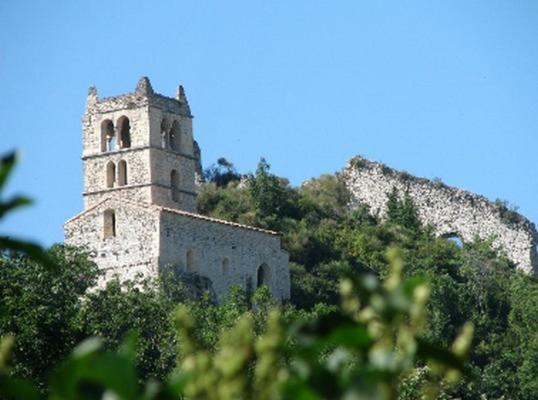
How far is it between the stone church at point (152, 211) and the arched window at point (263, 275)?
0.08 feet

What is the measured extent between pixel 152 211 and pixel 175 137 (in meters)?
5.16

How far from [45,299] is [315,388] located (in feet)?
107


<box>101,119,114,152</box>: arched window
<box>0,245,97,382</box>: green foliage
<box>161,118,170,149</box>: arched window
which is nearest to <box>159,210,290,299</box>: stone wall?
<box>161,118,170,149</box>: arched window

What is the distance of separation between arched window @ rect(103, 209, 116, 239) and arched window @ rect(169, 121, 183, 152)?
4623mm

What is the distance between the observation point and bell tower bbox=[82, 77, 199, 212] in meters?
46.6

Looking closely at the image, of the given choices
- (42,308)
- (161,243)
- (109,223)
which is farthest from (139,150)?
(42,308)

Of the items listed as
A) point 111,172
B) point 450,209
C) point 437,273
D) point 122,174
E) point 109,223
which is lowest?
point 109,223

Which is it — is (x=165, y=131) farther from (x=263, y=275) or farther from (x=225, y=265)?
(x=225, y=265)

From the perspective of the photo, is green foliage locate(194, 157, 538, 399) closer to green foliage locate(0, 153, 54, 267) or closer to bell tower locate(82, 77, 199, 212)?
bell tower locate(82, 77, 199, 212)

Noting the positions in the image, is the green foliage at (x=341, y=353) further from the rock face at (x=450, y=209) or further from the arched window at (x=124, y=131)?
the rock face at (x=450, y=209)

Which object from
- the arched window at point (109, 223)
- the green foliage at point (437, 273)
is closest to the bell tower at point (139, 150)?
the arched window at point (109, 223)

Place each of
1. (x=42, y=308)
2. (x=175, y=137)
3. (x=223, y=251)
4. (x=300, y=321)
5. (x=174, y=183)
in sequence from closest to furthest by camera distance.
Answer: (x=300, y=321), (x=42, y=308), (x=223, y=251), (x=174, y=183), (x=175, y=137)

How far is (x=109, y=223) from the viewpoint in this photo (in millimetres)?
44031

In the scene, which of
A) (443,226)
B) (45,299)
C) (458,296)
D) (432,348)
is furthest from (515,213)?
(432,348)
